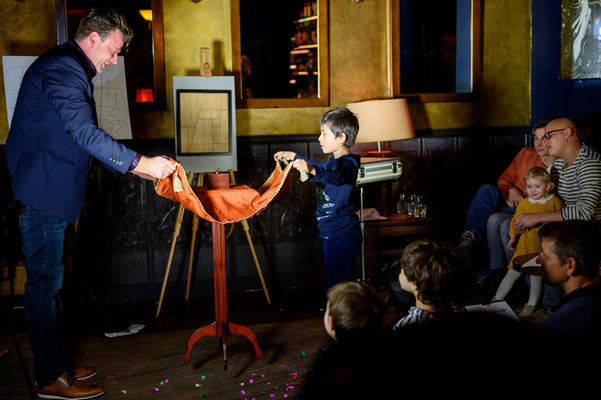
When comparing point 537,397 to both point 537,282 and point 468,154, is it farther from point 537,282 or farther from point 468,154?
point 468,154

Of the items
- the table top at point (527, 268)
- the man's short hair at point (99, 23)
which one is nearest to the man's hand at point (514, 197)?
the table top at point (527, 268)

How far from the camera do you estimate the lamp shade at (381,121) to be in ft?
13.0

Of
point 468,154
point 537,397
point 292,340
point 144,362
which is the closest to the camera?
point 537,397

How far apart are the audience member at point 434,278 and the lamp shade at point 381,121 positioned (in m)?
2.15

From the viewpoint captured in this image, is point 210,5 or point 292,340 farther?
point 210,5

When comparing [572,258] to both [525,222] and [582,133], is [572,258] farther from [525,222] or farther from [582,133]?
[582,133]

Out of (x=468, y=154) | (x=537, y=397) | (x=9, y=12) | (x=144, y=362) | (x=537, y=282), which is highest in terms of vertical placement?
(x=9, y=12)

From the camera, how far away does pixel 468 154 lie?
4.59 m

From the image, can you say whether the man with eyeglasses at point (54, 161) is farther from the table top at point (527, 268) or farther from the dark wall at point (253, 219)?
the table top at point (527, 268)

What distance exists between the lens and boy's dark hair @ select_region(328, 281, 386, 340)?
5.24 ft

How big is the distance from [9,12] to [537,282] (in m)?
3.79

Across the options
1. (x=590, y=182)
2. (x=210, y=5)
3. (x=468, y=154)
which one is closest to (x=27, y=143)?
(x=210, y=5)

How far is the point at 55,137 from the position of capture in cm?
240

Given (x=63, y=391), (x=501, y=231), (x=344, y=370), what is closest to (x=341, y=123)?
(x=501, y=231)
